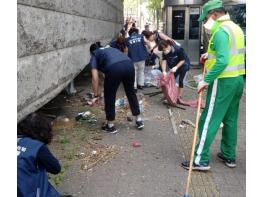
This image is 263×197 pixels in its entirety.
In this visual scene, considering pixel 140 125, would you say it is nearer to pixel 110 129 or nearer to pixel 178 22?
pixel 110 129

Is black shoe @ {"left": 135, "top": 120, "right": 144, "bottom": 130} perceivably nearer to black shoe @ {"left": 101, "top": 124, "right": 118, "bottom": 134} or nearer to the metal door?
black shoe @ {"left": 101, "top": 124, "right": 118, "bottom": 134}

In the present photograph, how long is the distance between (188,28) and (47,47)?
11.5m

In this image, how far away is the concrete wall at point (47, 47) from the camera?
4259 mm

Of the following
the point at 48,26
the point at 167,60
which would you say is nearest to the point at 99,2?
the point at 167,60

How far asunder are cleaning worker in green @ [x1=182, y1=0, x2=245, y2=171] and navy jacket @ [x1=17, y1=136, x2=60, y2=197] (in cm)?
227

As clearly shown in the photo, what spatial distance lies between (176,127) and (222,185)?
2562 mm

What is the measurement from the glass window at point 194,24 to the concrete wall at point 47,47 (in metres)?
8.44

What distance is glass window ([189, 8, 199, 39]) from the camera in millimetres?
15977

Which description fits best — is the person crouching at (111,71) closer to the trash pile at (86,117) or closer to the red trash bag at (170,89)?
the trash pile at (86,117)

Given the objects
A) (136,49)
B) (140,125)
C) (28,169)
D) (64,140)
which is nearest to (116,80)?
(140,125)

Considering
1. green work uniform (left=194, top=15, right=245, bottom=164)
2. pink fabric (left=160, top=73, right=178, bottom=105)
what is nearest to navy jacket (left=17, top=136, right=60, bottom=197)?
green work uniform (left=194, top=15, right=245, bottom=164)

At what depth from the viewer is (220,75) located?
15.6ft
